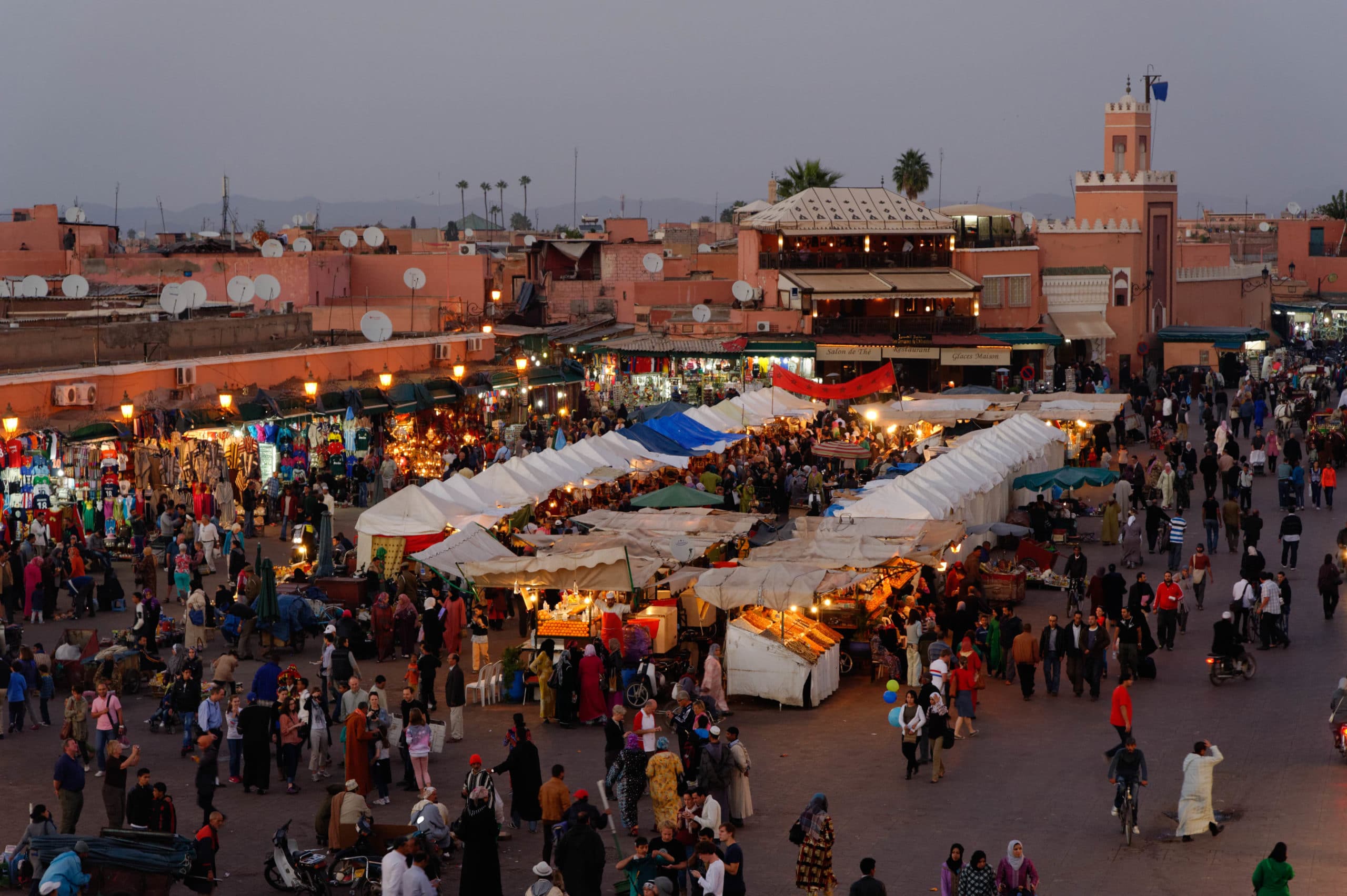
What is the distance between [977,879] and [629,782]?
3477mm

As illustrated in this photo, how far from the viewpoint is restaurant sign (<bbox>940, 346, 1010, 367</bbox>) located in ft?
155

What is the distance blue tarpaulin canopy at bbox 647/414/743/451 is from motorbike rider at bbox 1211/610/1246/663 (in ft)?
44.6

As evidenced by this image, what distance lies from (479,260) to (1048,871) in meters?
38.5

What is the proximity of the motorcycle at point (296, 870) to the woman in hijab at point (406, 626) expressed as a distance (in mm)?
7293

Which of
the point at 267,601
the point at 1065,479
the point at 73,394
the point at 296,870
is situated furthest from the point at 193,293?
the point at 296,870

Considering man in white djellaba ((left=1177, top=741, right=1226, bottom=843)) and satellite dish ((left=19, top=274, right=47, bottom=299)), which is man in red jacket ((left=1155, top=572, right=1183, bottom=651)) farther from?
satellite dish ((left=19, top=274, right=47, bottom=299))

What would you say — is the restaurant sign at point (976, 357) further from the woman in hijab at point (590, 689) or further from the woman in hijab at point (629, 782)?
the woman in hijab at point (629, 782)

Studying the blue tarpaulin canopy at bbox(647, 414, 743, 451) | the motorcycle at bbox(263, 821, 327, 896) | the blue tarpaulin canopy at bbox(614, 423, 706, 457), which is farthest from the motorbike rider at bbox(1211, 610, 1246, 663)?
the blue tarpaulin canopy at bbox(647, 414, 743, 451)

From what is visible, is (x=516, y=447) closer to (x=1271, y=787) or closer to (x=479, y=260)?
(x=479, y=260)

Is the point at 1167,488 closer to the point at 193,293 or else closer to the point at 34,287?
the point at 193,293

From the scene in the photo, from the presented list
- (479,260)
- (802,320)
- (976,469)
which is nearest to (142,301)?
(479,260)

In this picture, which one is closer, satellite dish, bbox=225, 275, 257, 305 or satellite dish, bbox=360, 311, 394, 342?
satellite dish, bbox=360, 311, 394, 342

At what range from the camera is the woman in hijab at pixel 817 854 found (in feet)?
35.8

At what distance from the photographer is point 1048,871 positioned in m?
11.9
